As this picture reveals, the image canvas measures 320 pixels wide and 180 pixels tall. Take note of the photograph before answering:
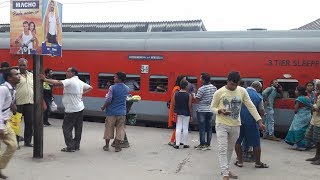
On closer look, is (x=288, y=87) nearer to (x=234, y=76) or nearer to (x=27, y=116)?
(x=234, y=76)

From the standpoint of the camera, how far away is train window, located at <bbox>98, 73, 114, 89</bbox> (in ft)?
41.5

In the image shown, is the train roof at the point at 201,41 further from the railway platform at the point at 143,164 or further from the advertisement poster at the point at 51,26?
the advertisement poster at the point at 51,26

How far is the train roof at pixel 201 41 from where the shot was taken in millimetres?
10648

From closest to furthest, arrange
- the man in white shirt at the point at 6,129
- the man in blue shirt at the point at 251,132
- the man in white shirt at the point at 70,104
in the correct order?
the man in white shirt at the point at 6,129 → the man in blue shirt at the point at 251,132 → the man in white shirt at the point at 70,104

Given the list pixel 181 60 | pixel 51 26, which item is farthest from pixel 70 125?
pixel 181 60

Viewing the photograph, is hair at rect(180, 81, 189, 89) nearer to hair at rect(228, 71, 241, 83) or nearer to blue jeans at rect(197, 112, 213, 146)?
blue jeans at rect(197, 112, 213, 146)

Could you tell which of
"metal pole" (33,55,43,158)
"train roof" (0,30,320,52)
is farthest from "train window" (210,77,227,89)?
"metal pole" (33,55,43,158)

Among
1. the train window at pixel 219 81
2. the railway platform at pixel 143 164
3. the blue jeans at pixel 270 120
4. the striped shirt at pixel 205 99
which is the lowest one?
the railway platform at pixel 143 164

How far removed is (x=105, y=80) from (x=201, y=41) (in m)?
3.31

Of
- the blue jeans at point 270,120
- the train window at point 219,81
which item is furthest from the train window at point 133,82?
the blue jeans at point 270,120

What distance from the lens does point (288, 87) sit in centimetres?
1064

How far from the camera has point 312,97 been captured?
955 centimetres

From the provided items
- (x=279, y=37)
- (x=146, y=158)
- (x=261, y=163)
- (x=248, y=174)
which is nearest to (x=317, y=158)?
(x=261, y=163)

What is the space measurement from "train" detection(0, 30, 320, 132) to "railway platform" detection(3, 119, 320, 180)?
6.62 feet
